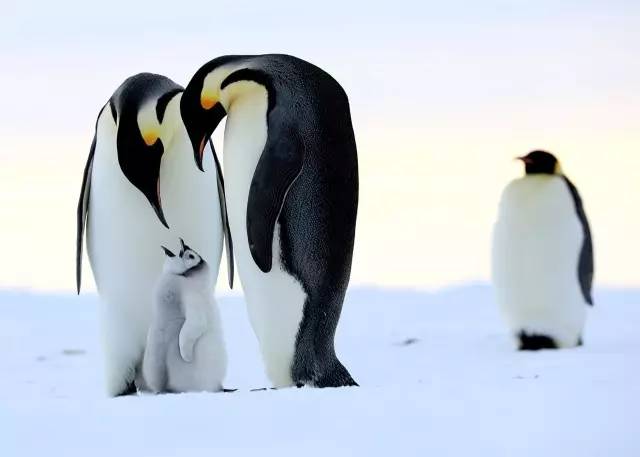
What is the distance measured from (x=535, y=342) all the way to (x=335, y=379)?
11.7 feet

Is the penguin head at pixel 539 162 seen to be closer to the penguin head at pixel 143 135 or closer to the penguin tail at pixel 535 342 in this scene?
the penguin tail at pixel 535 342

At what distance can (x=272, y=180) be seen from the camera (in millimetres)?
5895

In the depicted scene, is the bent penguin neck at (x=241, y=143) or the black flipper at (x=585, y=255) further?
the black flipper at (x=585, y=255)

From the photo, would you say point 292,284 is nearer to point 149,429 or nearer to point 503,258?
point 149,429

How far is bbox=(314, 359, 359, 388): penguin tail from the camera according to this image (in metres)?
6.18

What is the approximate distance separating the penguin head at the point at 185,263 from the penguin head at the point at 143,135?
1.15 ft

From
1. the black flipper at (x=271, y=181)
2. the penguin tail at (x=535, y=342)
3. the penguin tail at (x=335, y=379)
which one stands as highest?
the black flipper at (x=271, y=181)

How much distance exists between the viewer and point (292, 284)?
20.0 ft

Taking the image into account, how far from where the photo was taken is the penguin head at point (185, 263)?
19.9ft

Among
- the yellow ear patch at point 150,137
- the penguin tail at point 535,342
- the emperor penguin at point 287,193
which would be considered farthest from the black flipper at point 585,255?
the yellow ear patch at point 150,137

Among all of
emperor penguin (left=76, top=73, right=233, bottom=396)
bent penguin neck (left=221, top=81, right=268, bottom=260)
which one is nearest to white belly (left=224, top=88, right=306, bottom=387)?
bent penguin neck (left=221, top=81, right=268, bottom=260)

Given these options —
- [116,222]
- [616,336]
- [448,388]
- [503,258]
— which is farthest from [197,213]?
[616,336]

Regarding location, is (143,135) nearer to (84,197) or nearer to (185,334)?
(84,197)

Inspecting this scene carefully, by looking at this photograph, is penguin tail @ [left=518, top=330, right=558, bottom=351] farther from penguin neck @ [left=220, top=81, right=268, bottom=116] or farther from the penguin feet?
penguin neck @ [left=220, top=81, right=268, bottom=116]
